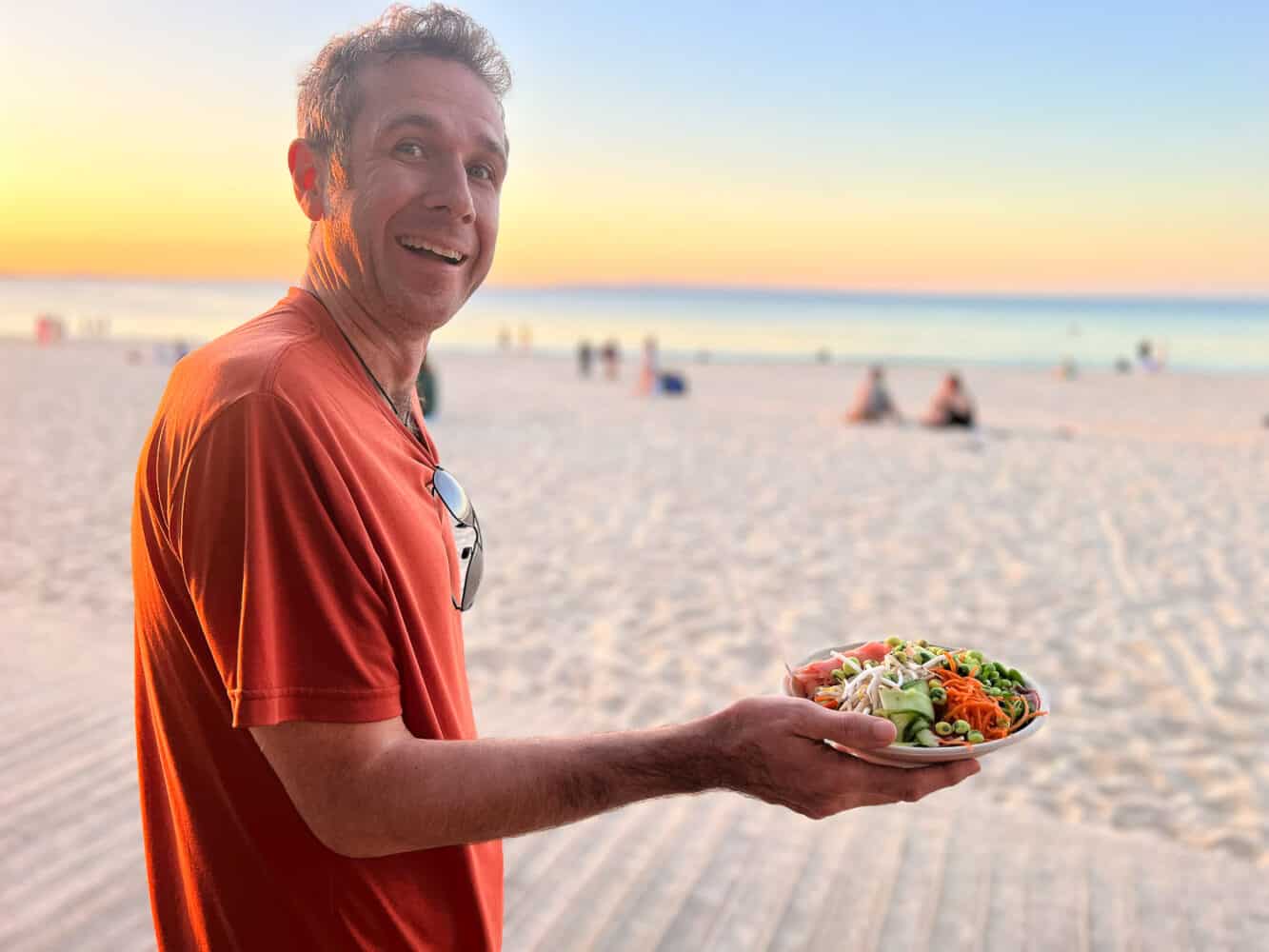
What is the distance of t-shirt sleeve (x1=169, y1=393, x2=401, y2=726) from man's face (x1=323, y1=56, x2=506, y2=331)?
405 mm

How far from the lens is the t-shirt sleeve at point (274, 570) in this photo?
4.20ft

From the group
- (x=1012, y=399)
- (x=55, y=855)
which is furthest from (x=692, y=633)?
(x=1012, y=399)

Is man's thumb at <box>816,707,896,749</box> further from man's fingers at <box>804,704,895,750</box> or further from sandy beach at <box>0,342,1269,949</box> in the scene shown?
sandy beach at <box>0,342,1269,949</box>

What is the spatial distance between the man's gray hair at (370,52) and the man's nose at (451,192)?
0.15 meters

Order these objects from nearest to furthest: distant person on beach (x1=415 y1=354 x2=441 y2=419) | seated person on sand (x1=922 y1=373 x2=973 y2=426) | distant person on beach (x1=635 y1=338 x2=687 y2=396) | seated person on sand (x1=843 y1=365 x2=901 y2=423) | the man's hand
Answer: the man's hand
distant person on beach (x1=415 y1=354 x2=441 y2=419)
seated person on sand (x1=922 y1=373 x2=973 y2=426)
seated person on sand (x1=843 y1=365 x2=901 y2=423)
distant person on beach (x1=635 y1=338 x2=687 y2=396)

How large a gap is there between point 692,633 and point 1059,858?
9.90 feet

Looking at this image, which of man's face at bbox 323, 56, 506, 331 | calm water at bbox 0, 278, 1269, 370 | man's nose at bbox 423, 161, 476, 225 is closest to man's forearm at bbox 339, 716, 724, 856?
man's face at bbox 323, 56, 506, 331

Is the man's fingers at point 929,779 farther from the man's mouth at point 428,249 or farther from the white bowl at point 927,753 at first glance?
the man's mouth at point 428,249

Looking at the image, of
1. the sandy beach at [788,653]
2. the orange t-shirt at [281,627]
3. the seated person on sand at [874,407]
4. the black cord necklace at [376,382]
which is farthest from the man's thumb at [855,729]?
the seated person on sand at [874,407]

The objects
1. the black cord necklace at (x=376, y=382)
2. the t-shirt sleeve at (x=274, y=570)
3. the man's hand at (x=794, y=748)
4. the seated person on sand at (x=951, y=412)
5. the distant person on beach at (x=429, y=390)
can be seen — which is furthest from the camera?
the seated person on sand at (x=951, y=412)

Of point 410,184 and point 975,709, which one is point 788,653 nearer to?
point 975,709

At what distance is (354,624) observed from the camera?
53.1 inches

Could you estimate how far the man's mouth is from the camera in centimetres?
163

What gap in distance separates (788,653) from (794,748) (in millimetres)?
4803
